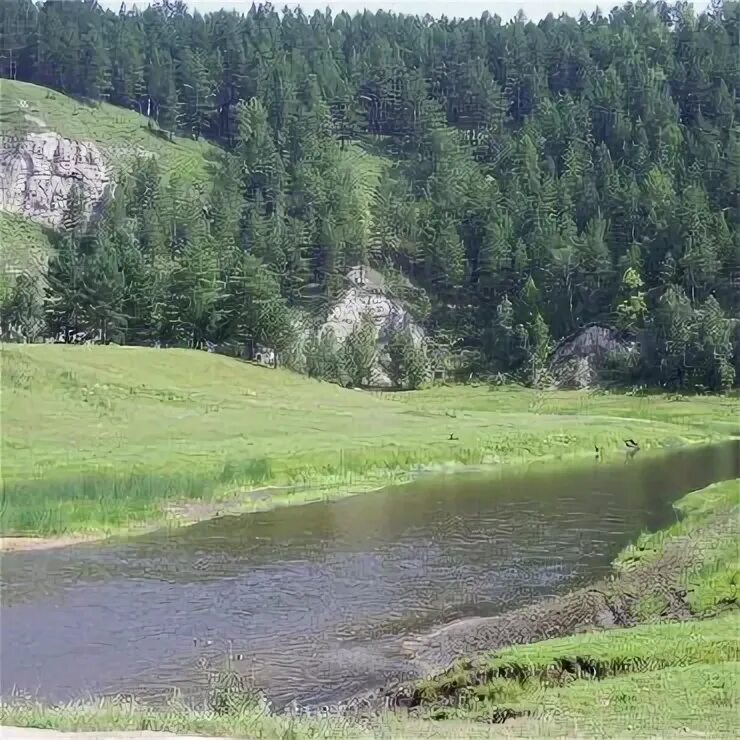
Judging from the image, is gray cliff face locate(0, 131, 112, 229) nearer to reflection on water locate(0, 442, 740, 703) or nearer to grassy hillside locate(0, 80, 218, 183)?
grassy hillside locate(0, 80, 218, 183)

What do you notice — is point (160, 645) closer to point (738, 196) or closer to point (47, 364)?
point (47, 364)

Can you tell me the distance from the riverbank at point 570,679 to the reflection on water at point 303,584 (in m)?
2.24

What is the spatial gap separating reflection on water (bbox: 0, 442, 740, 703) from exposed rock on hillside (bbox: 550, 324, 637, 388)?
76.5 meters

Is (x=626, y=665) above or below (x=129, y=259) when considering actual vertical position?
below

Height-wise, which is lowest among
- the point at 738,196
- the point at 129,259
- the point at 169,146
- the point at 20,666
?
the point at 20,666

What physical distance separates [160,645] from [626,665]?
41.6 feet

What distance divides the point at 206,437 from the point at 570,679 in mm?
42432

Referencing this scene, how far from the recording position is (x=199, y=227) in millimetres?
153625

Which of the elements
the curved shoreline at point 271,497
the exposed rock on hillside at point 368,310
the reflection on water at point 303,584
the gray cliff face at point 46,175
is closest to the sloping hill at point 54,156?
the gray cliff face at point 46,175

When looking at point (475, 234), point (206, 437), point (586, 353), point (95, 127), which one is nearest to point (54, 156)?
point (95, 127)

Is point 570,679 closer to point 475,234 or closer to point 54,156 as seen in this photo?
point 475,234

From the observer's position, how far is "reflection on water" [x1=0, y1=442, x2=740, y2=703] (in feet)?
88.2

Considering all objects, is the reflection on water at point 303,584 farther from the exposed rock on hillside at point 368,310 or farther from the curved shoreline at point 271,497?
the exposed rock on hillside at point 368,310

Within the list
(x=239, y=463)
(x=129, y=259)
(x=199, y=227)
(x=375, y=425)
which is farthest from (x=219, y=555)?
(x=199, y=227)
